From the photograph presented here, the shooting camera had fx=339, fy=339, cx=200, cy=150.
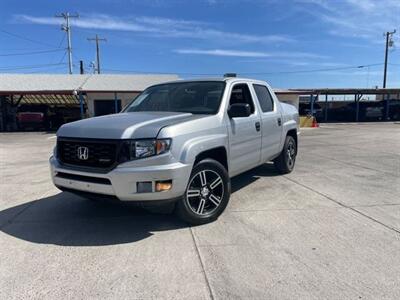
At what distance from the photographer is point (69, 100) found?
109ft

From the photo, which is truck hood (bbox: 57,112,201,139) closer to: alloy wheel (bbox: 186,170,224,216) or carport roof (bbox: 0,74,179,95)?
alloy wheel (bbox: 186,170,224,216)

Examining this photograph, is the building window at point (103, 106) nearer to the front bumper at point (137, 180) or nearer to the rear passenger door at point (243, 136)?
the rear passenger door at point (243, 136)

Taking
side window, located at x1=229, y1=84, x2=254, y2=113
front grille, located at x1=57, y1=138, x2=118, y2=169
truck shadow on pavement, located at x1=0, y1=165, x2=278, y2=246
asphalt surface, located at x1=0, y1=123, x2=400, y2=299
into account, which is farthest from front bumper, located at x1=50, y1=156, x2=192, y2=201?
side window, located at x1=229, y1=84, x2=254, y2=113

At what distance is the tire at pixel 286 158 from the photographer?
23.9 ft

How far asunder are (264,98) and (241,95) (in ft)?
2.89

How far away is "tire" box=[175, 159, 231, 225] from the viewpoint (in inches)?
168

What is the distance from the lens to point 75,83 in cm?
3000

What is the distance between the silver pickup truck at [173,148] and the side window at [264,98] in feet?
0.62

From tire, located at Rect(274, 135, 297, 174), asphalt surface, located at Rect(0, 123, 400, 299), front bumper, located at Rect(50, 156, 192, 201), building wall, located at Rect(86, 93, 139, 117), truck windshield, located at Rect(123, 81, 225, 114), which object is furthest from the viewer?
building wall, located at Rect(86, 93, 139, 117)

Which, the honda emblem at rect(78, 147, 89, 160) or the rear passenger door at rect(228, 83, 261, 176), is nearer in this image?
the honda emblem at rect(78, 147, 89, 160)

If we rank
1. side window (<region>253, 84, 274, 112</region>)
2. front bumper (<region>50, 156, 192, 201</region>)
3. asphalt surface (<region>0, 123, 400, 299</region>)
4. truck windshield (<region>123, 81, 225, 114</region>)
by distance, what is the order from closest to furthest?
asphalt surface (<region>0, 123, 400, 299</region>) → front bumper (<region>50, 156, 192, 201</region>) → truck windshield (<region>123, 81, 225, 114</region>) → side window (<region>253, 84, 274, 112</region>)

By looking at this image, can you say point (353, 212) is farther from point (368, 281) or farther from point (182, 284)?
point (182, 284)

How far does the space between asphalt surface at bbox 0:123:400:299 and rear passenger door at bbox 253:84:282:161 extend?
75 cm

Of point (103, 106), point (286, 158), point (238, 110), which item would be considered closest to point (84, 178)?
point (238, 110)
